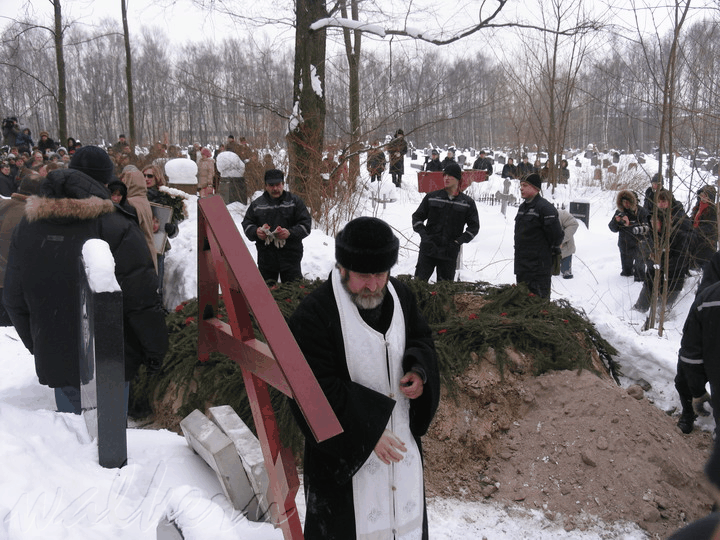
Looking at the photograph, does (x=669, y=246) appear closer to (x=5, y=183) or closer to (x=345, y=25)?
(x=345, y=25)

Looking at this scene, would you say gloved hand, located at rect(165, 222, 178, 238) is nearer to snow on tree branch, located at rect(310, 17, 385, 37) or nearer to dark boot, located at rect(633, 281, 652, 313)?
snow on tree branch, located at rect(310, 17, 385, 37)

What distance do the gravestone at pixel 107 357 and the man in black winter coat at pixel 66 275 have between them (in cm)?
57

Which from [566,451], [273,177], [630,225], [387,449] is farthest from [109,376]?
[630,225]

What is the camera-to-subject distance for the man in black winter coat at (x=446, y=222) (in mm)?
6566

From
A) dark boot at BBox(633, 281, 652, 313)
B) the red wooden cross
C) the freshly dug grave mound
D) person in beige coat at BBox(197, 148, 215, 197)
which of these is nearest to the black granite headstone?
the red wooden cross

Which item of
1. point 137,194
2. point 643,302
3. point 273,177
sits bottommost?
point 643,302

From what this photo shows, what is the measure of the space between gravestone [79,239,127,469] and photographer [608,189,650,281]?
6812 millimetres

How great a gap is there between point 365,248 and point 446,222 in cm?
456

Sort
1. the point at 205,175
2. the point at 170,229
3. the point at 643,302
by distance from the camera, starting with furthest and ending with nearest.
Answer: the point at 205,175 < the point at 643,302 < the point at 170,229

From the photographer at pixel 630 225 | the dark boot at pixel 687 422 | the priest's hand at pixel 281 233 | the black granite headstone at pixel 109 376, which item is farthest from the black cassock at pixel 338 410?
the photographer at pixel 630 225

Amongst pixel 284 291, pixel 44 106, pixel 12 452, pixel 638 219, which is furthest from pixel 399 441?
pixel 44 106

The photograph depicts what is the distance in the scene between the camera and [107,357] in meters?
2.37

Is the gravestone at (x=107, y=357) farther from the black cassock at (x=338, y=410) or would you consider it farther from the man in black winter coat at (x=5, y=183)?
the man in black winter coat at (x=5, y=183)

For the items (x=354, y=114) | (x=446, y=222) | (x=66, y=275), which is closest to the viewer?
(x=66, y=275)
